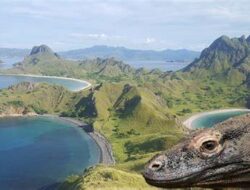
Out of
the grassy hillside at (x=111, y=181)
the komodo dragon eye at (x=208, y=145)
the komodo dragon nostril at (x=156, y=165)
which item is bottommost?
the grassy hillside at (x=111, y=181)

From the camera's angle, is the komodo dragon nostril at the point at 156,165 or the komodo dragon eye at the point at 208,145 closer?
the komodo dragon eye at the point at 208,145

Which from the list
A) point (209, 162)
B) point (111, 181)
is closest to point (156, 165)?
point (209, 162)

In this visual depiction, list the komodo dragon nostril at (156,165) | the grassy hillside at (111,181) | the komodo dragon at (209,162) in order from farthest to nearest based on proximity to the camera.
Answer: the grassy hillside at (111,181), the komodo dragon nostril at (156,165), the komodo dragon at (209,162)

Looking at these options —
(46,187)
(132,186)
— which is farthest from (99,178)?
(46,187)

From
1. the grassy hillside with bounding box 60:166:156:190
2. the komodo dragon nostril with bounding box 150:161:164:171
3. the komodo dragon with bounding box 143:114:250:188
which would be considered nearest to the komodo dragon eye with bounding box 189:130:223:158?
the komodo dragon with bounding box 143:114:250:188

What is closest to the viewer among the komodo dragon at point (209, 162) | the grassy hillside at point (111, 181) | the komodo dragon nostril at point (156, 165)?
the komodo dragon at point (209, 162)

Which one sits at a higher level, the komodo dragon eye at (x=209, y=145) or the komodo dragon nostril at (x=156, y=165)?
the komodo dragon eye at (x=209, y=145)

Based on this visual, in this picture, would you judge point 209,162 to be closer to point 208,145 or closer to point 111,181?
point 208,145

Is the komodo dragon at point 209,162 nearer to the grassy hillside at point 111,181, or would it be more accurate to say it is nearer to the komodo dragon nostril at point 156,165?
the komodo dragon nostril at point 156,165

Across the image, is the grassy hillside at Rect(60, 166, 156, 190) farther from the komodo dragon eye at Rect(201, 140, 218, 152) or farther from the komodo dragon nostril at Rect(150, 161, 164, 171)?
the komodo dragon eye at Rect(201, 140, 218, 152)

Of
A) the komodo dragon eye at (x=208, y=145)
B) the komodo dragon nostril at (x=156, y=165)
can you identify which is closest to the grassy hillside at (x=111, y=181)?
the komodo dragon nostril at (x=156, y=165)
